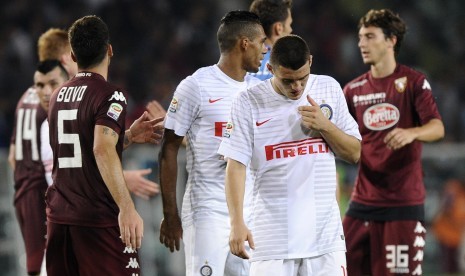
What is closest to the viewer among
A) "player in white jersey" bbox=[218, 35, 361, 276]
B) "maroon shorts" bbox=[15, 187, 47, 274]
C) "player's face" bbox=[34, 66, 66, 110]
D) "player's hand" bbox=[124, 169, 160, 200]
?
"player in white jersey" bbox=[218, 35, 361, 276]

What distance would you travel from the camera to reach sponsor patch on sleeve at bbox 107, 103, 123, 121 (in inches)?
245

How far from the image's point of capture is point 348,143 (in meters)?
6.13

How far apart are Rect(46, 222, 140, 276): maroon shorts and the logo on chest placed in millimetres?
2671

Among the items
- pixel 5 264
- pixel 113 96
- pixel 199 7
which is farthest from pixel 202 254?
pixel 199 7

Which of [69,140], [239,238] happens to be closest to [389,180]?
[239,238]

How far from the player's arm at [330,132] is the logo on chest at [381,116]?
203 centimetres

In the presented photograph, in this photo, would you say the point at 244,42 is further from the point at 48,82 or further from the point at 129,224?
the point at 48,82

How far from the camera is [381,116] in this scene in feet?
27.0

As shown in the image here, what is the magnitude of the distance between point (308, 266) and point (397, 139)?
172 centimetres

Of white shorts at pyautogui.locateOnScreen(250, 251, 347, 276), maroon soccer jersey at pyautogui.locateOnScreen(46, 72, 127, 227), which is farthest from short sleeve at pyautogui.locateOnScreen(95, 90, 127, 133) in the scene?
white shorts at pyautogui.locateOnScreen(250, 251, 347, 276)

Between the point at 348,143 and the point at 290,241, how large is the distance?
2.31 feet

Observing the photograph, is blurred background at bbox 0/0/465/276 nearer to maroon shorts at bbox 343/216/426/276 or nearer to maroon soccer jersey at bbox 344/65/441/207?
maroon shorts at bbox 343/216/426/276

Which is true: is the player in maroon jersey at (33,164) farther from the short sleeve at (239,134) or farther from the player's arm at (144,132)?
the short sleeve at (239,134)

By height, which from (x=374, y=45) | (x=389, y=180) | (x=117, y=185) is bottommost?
(x=389, y=180)
